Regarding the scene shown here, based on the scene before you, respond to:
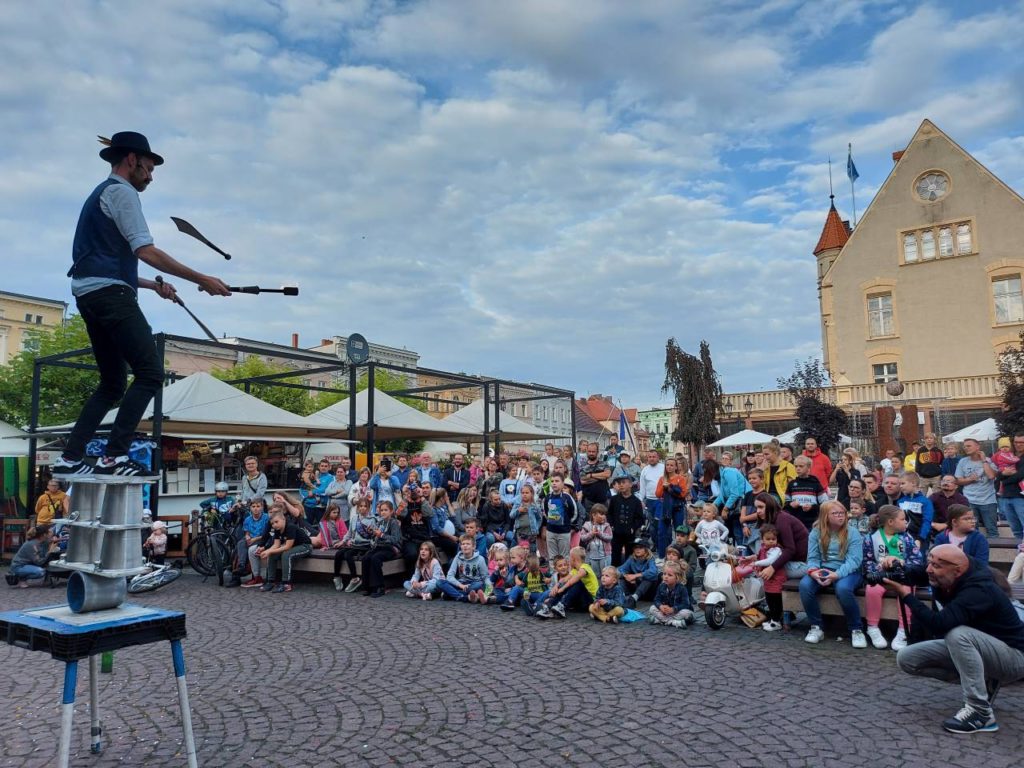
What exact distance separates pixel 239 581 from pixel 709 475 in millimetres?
7784

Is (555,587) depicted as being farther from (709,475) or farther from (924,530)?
(924,530)

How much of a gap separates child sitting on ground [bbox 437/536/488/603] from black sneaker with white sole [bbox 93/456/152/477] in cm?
663

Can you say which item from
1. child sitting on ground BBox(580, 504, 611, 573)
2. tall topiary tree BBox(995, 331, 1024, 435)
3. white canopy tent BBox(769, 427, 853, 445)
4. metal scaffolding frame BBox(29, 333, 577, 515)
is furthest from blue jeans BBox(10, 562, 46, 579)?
tall topiary tree BBox(995, 331, 1024, 435)

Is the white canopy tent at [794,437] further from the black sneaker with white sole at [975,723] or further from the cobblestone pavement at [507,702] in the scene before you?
the black sneaker with white sole at [975,723]

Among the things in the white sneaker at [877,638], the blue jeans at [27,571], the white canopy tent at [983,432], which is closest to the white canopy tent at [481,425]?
the blue jeans at [27,571]

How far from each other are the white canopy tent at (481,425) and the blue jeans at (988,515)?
11.3 meters

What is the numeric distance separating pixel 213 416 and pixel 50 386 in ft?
85.0

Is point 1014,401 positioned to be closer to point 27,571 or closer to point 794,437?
point 794,437

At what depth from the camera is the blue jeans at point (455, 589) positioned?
10016mm

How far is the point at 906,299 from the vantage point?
35.8m

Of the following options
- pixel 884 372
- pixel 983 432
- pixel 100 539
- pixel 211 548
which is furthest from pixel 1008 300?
pixel 100 539

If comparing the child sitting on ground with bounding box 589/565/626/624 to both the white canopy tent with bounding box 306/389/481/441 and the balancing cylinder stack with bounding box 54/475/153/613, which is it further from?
the white canopy tent with bounding box 306/389/481/441

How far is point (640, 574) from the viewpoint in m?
9.58

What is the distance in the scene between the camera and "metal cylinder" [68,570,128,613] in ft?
12.6
